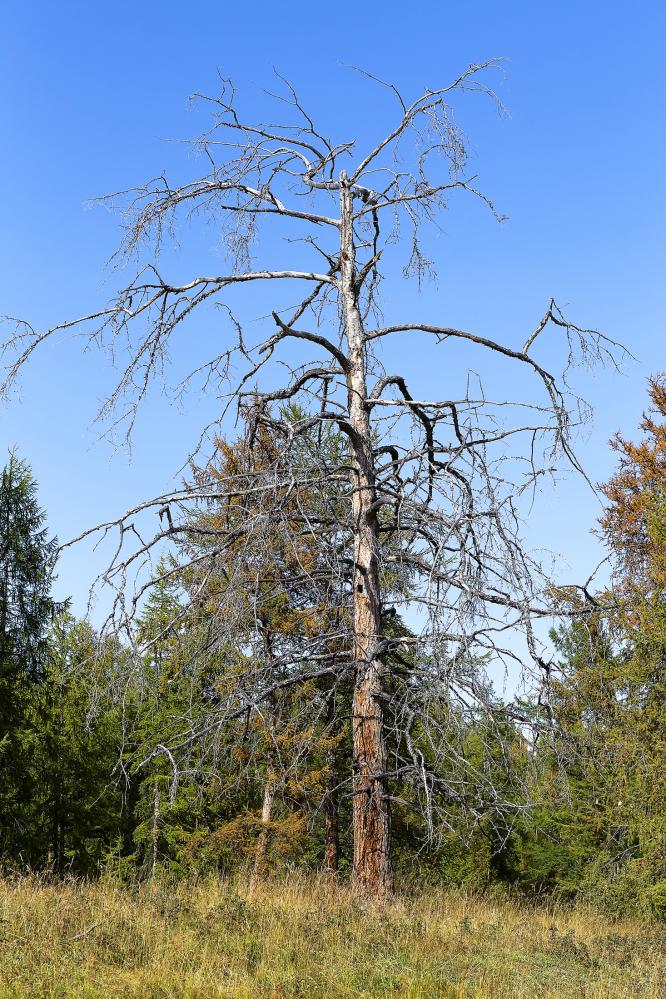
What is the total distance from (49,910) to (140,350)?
5.08 m

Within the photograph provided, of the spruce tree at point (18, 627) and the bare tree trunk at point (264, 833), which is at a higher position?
the spruce tree at point (18, 627)

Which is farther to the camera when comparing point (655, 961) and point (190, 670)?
point (190, 670)

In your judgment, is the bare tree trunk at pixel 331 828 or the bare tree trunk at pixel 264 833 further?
the bare tree trunk at pixel 331 828

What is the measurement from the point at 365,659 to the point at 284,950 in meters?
2.70

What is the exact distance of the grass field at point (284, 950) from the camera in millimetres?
5570

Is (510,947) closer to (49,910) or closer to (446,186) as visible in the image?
(49,910)

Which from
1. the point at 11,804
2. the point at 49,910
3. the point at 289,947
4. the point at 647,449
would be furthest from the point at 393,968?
the point at 647,449

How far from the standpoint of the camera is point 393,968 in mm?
5953

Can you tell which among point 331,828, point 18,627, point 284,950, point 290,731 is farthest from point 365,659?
point 18,627

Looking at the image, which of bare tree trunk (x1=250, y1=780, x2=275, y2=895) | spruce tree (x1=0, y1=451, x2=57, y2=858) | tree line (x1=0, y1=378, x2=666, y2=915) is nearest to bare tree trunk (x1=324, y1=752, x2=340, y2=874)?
tree line (x1=0, y1=378, x2=666, y2=915)

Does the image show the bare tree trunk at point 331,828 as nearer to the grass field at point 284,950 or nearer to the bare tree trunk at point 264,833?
the bare tree trunk at point 264,833

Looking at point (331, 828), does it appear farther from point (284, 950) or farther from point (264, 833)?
point (284, 950)

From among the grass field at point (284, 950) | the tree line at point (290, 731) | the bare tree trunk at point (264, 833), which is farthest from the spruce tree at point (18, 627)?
the grass field at point (284, 950)

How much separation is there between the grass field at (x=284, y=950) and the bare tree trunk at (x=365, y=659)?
1.50ft
